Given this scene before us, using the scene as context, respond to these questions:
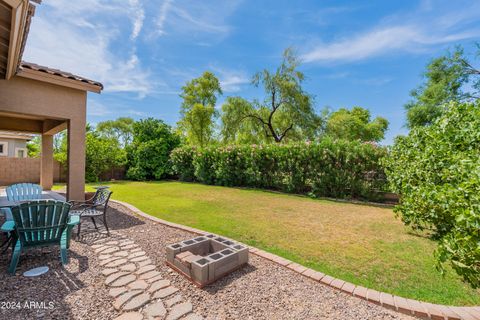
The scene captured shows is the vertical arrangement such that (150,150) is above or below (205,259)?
above

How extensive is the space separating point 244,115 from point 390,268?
20325 mm

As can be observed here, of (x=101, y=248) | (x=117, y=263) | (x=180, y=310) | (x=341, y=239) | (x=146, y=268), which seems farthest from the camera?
(x=341, y=239)

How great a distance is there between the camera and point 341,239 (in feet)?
16.7

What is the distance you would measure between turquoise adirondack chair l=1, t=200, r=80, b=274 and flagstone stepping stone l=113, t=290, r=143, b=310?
1617mm

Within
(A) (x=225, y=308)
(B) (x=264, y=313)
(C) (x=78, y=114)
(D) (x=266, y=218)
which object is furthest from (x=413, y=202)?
(C) (x=78, y=114)

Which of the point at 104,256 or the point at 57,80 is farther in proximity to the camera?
the point at 57,80

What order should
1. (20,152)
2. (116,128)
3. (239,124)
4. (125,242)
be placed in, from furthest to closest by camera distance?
1. (116,128)
2. (239,124)
3. (20,152)
4. (125,242)

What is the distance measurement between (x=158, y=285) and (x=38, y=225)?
2210 millimetres

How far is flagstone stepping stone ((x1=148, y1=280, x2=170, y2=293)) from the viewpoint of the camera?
Result: 2973 mm

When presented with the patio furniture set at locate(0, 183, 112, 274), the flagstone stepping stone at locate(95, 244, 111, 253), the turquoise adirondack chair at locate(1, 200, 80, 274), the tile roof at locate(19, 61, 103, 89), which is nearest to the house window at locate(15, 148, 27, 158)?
the tile roof at locate(19, 61, 103, 89)

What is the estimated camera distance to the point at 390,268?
3.72 m

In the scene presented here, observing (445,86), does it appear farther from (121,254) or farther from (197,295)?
(121,254)

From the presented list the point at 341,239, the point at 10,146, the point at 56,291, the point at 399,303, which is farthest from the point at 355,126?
the point at 10,146

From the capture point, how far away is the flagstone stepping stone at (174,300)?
8.79ft
